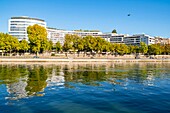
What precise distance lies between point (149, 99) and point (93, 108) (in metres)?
5.94

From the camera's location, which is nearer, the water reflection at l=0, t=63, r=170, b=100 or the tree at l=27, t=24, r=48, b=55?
the water reflection at l=0, t=63, r=170, b=100

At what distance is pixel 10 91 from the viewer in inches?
936

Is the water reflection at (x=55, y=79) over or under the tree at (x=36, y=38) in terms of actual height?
under

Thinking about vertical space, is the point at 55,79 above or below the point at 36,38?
below

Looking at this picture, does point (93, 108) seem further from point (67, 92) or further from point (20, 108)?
point (67, 92)

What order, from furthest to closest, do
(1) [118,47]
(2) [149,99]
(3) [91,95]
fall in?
(1) [118,47]
(3) [91,95]
(2) [149,99]

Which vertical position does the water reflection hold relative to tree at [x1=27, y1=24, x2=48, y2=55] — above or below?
below

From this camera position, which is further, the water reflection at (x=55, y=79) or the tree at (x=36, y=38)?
the tree at (x=36, y=38)

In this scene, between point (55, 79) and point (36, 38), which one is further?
A: point (36, 38)

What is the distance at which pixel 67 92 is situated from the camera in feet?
78.6

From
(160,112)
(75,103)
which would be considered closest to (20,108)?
(75,103)

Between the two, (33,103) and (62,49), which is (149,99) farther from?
(62,49)

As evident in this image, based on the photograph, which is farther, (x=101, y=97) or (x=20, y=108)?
(x=101, y=97)

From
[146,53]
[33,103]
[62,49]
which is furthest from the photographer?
[146,53]
